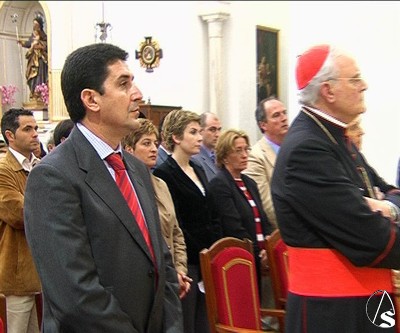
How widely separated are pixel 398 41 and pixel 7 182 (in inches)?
137

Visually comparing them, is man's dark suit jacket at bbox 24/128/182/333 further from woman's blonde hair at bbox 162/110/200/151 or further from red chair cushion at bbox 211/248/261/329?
woman's blonde hair at bbox 162/110/200/151

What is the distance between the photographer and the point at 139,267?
6.35 feet

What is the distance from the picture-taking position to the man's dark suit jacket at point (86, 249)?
1.82m

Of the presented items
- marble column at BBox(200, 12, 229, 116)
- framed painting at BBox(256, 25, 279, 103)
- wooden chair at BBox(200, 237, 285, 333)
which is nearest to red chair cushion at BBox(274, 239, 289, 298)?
wooden chair at BBox(200, 237, 285, 333)

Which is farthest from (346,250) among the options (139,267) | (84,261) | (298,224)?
(84,261)

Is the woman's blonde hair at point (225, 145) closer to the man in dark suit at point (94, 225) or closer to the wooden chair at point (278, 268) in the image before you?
the wooden chair at point (278, 268)

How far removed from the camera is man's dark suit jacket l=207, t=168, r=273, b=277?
Answer: 3975mm

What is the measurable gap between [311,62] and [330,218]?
517 mm

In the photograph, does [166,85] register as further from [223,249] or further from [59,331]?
[59,331]

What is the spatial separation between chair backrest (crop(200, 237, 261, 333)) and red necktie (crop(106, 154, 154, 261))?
3.40 feet

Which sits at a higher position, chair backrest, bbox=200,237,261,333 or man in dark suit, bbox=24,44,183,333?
man in dark suit, bbox=24,44,183,333

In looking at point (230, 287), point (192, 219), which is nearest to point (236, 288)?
point (230, 287)

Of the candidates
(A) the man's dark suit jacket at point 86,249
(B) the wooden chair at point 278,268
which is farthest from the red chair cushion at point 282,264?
(A) the man's dark suit jacket at point 86,249

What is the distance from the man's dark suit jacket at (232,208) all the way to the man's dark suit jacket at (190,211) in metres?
0.12
